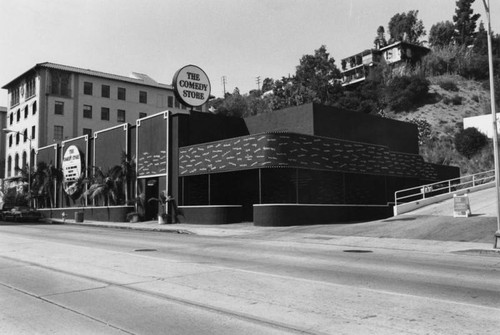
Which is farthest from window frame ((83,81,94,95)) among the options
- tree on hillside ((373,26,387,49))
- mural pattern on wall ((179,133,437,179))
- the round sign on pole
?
tree on hillside ((373,26,387,49))

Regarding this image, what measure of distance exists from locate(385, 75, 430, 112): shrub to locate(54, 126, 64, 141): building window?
5590cm

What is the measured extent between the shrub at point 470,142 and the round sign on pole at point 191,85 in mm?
41903

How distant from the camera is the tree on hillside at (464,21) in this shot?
10594 cm

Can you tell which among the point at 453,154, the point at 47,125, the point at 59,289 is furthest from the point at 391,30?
the point at 59,289

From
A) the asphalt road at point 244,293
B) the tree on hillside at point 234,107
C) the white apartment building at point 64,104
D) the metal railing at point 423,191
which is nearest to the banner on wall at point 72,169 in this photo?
the white apartment building at point 64,104

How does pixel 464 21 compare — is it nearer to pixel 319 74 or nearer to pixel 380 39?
pixel 380 39

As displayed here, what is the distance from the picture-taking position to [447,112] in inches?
3201

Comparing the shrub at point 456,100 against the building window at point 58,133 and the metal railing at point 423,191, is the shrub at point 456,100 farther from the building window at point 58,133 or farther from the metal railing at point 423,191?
the building window at point 58,133

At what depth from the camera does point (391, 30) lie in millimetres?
116438

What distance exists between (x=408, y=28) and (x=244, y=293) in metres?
119

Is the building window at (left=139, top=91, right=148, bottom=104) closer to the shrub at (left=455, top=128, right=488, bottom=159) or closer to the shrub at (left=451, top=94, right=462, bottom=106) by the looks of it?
the shrub at (left=455, top=128, right=488, bottom=159)

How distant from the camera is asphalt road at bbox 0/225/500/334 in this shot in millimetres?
5926

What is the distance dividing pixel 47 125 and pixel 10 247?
151ft

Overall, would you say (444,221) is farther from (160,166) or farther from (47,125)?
(47,125)
